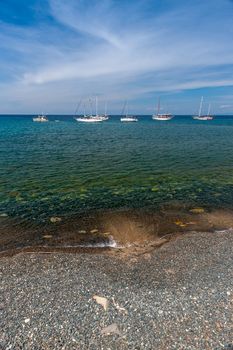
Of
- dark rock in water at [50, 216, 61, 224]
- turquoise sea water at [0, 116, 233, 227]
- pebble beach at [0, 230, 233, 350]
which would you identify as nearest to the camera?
pebble beach at [0, 230, 233, 350]

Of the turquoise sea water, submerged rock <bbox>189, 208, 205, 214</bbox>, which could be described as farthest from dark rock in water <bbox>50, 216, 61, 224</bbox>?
submerged rock <bbox>189, 208, 205, 214</bbox>

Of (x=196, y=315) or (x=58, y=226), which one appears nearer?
(x=196, y=315)

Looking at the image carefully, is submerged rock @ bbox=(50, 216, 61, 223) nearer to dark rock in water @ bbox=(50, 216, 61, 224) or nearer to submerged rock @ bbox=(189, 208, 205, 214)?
dark rock in water @ bbox=(50, 216, 61, 224)

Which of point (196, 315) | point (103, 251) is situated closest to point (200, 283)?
point (196, 315)

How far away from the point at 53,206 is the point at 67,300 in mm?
9103

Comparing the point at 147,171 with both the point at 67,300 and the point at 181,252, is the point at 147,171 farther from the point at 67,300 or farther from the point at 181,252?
the point at 67,300

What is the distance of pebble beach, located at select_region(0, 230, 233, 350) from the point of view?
641 centimetres

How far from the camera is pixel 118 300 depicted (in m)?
7.80

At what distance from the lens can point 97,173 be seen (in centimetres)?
2470

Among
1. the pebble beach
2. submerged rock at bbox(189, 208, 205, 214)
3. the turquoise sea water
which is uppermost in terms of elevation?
the pebble beach

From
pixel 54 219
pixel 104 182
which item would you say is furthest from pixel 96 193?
pixel 54 219

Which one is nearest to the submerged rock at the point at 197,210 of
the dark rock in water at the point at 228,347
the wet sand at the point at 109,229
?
the wet sand at the point at 109,229

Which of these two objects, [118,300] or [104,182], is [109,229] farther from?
[104,182]

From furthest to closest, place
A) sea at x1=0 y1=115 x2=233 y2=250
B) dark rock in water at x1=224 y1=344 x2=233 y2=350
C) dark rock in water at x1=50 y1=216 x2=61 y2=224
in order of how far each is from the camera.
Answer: dark rock in water at x1=50 y1=216 x2=61 y2=224, sea at x1=0 y1=115 x2=233 y2=250, dark rock in water at x1=224 y1=344 x2=233 y2=350
